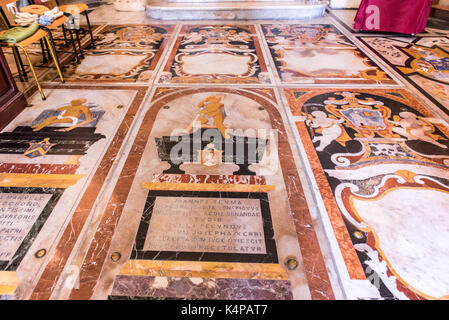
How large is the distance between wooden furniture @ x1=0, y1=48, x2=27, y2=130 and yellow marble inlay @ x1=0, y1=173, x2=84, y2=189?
2.55ft

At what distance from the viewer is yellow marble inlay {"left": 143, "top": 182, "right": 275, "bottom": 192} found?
70.7 inches

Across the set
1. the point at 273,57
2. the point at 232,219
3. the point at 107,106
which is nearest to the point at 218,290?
the point at 232,219

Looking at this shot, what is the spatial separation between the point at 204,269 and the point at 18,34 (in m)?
2.62

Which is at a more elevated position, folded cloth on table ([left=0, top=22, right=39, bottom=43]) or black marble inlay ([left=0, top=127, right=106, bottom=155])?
folded cloth on table ([left=0, top=22, right=39, bottom=43])

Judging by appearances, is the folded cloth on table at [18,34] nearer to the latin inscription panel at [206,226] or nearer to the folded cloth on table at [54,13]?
the folded cloth on table at [54,13]

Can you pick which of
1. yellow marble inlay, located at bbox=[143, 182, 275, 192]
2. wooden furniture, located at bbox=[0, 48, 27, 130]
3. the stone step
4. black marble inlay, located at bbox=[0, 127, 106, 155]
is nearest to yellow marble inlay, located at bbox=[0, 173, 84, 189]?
black marble inlay, located at bbox=[0, 127, 106, 155]

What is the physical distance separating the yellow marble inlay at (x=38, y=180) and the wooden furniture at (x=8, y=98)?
2.55ft

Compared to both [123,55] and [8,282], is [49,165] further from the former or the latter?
[123,55]

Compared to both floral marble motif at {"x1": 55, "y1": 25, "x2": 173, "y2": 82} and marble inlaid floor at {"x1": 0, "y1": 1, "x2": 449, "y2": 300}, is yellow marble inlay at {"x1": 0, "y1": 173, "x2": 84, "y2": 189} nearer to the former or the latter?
marble inlaid floor at {"x1": 0, "y1": 1, "x2": 449, "y2": 300}

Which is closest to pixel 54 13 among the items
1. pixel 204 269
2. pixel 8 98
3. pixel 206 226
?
pixel 8 98

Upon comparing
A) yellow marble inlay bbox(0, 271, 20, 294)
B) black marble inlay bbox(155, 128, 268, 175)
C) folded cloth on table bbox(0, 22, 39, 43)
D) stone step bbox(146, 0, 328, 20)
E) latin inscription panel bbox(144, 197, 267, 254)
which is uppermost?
folded cloth on table bbox(0, 22, 39, 43)

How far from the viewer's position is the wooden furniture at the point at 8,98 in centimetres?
239

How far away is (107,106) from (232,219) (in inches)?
69.8
